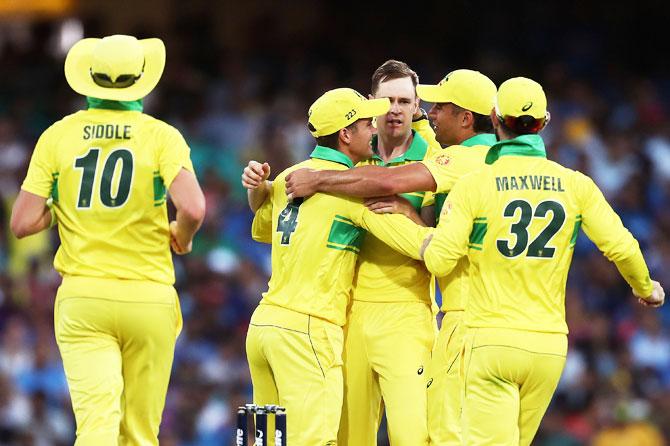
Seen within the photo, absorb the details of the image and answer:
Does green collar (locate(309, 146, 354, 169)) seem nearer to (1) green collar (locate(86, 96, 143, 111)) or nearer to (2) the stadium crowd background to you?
(1) green collar (locate(86, 96, 143, 111))

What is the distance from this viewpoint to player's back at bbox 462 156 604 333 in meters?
7.32

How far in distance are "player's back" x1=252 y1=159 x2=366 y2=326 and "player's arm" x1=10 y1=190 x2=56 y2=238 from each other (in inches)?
51.2

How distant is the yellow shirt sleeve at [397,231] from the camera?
785cm

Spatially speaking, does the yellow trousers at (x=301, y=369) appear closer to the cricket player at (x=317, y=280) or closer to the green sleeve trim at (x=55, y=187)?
the cricket player at (x=317, y=280)

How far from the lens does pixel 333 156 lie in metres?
8.13

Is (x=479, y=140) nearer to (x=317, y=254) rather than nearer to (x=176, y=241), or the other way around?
(x=317, y=254)

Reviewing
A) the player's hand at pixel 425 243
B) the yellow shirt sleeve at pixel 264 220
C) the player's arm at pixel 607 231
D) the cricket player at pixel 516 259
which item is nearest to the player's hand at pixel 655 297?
the player's arm at pixel 607 231

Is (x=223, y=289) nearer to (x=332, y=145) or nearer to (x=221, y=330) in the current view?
(x=221, y=330)

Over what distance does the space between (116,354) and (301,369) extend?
100 centimetres

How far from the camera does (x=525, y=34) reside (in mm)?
17250

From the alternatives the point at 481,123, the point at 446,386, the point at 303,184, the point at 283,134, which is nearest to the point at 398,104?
the point at 481,123

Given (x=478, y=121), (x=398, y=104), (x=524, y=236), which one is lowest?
(x=524, y=236)

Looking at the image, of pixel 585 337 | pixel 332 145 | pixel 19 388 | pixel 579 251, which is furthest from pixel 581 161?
pixel 332 145

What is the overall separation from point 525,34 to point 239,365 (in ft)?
18.6
